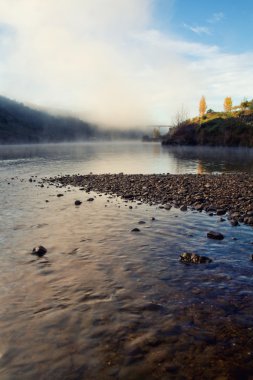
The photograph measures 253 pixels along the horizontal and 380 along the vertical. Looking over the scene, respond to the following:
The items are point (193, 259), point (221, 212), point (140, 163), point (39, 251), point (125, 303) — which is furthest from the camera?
point (140, 163)

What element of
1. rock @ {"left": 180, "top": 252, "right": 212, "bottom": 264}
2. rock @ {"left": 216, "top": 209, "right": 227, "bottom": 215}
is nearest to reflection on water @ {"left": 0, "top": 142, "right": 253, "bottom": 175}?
rock @ {"left": 216, "top": 209, "right": 227, "bottom": 215}

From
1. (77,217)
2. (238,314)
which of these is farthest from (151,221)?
(238,314)

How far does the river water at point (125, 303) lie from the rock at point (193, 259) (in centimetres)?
34

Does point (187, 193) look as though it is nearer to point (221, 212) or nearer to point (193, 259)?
point (221, 212)

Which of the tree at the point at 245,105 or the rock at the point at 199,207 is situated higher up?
the tree at the point at 245,105

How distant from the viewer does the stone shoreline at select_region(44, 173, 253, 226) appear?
21562 mm

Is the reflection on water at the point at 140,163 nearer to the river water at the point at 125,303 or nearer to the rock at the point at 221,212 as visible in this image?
the rock at the point at 221,212

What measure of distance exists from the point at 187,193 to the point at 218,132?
130 m

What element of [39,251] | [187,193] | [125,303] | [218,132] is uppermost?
[218,132]

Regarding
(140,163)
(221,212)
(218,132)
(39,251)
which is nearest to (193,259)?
(39,251)

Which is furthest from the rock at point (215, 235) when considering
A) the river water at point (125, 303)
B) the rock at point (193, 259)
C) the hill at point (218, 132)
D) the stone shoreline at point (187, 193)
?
the hill at point (218, 132)

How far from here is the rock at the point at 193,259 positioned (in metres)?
13.0

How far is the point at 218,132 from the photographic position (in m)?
148

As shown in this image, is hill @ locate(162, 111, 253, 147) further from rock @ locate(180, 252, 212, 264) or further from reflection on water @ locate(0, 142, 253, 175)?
rock @ locate(180, 252, 212, 264)
